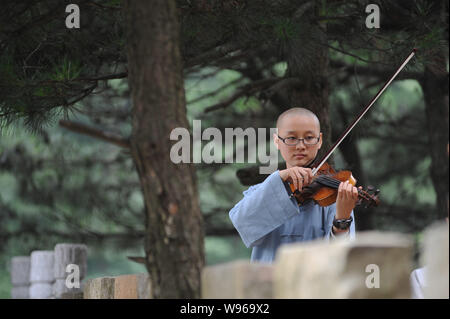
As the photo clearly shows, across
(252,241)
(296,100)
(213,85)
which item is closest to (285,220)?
(252,241)

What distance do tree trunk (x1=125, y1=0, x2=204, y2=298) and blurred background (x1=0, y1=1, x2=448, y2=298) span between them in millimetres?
120

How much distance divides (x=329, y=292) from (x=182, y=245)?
1.59 ft

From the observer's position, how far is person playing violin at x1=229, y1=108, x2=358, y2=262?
2.90 metres

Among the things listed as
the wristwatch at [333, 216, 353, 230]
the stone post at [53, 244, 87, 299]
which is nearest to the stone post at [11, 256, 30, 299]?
the stone post at [53, 244, 87, 299]

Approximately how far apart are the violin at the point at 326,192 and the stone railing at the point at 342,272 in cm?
111

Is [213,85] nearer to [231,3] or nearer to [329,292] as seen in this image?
[231,3]

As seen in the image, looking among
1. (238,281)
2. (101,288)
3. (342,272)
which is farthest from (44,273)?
(342,272)

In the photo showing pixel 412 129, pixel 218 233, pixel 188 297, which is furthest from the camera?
pixel 412 129

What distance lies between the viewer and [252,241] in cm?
297

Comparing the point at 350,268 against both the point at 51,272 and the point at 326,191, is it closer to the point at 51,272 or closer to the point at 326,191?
the point at 326,191

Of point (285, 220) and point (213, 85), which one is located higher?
point (213, 85)

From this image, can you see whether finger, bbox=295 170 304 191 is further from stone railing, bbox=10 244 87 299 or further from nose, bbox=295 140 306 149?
stone railing, bbox=10 244 87 299

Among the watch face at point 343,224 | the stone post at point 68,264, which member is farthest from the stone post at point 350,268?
the stone post at point 68,264

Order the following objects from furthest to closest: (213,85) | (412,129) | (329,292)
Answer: (213,85) < (412,129) < (329,292)
